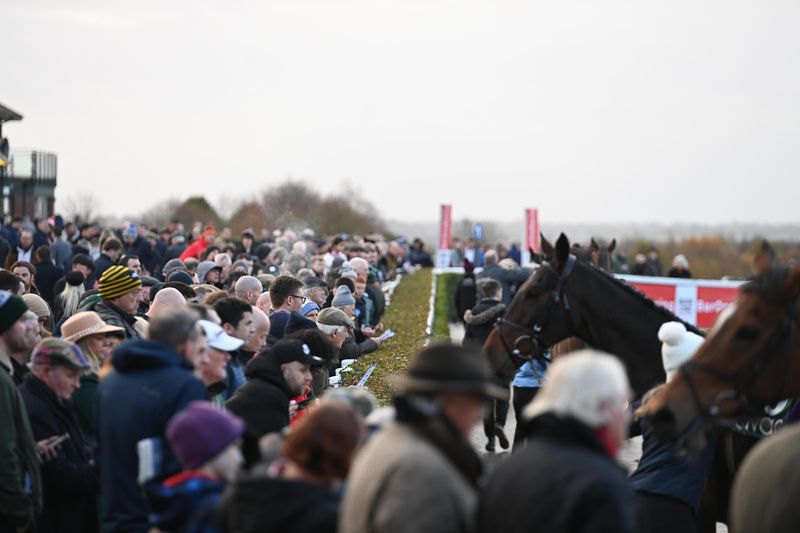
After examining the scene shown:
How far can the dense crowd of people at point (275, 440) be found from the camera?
144 inches

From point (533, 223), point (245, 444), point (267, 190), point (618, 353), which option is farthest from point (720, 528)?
point (267, 190)

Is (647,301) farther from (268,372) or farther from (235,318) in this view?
(268,372)

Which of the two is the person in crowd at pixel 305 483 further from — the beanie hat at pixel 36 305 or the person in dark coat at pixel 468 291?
the person in dark coat at pixel 468 291

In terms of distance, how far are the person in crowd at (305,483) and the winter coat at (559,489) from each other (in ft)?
2.12

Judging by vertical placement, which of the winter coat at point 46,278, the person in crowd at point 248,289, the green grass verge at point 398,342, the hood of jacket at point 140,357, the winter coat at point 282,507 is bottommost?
the green grass verge at point 398,342

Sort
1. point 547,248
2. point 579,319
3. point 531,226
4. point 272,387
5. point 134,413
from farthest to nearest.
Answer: point 531,226
point 547,248
point 579,319
point 272,387
point 134,413

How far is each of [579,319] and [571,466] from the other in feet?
16.6

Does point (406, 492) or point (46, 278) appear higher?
point (406, 492)

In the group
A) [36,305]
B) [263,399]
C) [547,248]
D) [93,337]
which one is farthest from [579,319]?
[36,305]

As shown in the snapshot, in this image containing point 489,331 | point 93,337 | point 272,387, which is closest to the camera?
point 272,387

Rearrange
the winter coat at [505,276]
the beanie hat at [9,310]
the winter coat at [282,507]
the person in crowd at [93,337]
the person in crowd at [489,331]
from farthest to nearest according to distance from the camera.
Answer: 1. the winter coat at [505,276]
2. the person in crowd at [489,331]
3. the person in crowd at [93,337]
4. the beanie hat at [9,310]
5. the winter coat at [282,507]

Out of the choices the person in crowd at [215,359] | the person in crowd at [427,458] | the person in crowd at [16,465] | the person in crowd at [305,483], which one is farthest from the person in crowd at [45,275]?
the person in crowd at [427,458]

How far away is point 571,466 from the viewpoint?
362 centimetres

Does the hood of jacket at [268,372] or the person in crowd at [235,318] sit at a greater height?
the person in crowd at [235,318]
